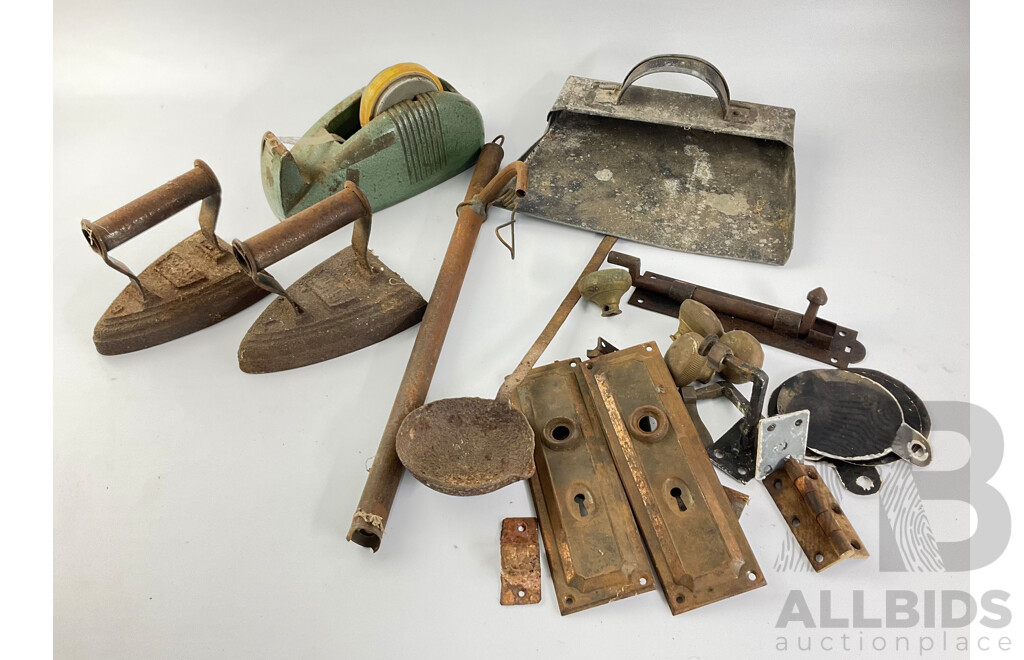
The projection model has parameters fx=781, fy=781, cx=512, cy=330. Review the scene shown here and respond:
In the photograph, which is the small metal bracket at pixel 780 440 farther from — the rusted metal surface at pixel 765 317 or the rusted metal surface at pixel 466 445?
the rusted metal surface at pixel 466 445

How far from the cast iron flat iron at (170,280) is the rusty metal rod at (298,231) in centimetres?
28

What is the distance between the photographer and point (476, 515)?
194 cm

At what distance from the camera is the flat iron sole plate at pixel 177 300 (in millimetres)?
2281

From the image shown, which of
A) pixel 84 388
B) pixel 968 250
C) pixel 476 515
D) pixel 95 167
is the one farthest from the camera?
pixel 95 167

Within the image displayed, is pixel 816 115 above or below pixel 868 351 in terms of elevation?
above

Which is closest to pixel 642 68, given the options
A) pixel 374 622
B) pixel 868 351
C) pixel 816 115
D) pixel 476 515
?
pixel 816 115

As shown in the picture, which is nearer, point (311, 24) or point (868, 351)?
point (868, 351)

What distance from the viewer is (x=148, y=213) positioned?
2.22 m

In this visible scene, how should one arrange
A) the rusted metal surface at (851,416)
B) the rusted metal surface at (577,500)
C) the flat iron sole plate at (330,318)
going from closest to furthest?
the rusted metal surface at (577,500)
the rusted metal surface at (851,416)
the flat iron sole plate at (330,318)

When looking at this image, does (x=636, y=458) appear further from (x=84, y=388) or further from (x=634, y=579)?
(x=84, y=388)

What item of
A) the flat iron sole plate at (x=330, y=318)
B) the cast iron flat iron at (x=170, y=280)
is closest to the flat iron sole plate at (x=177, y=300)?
the cast iron flat iron at (x=170, y=280)

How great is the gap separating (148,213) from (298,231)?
460mm

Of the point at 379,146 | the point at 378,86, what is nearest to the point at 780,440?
the point at 379,146

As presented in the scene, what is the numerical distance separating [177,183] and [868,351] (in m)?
2.08
